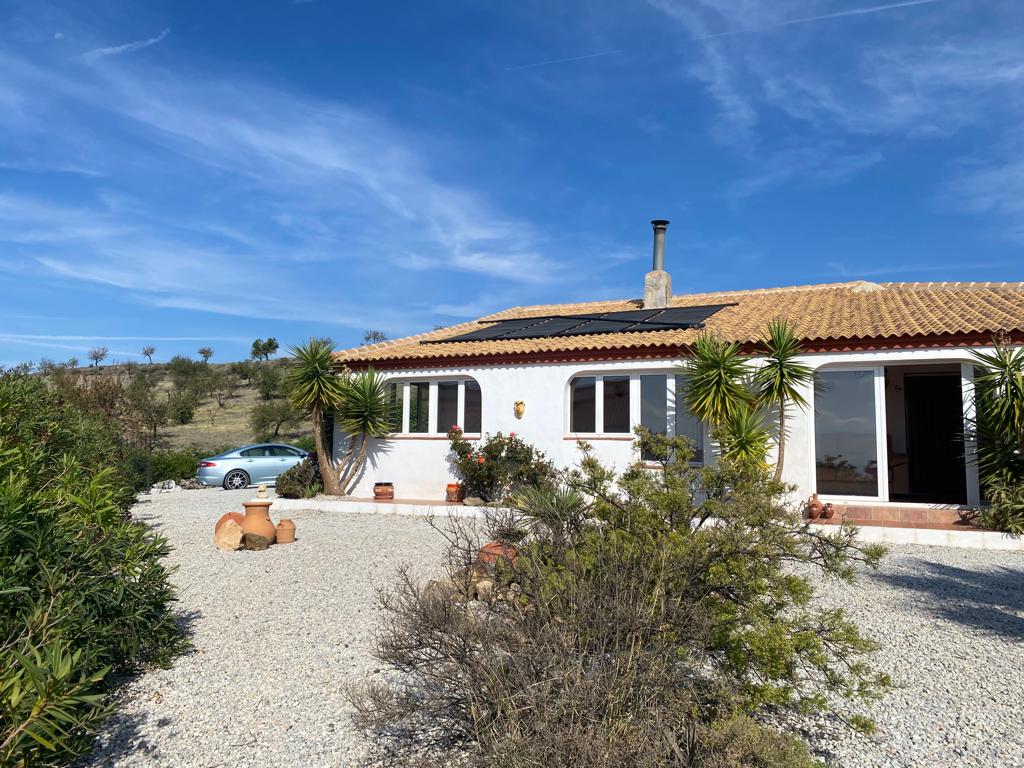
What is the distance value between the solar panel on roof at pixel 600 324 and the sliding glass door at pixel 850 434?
10.1ft

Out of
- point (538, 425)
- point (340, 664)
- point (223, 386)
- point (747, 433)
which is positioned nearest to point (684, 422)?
point (747, 433)

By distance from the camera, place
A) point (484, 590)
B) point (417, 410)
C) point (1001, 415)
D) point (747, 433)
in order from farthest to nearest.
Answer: point (417, 410) → point (747, 433) → point (1001, 415) → point (484, 590)

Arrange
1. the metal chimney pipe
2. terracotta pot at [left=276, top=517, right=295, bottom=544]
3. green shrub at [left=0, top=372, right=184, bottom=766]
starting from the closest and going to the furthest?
green shrub at [left=0, top=372, right=184, bottom=766]
terracotta pot at [left=276, top=517, right=295, bottom=544]
the metal chimney pipe

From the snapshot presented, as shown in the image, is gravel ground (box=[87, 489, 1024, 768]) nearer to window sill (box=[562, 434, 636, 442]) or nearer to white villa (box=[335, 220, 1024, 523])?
white villa (box=[335, 220, 1024, 523])

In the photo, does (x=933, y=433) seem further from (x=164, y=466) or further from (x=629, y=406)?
(x=164, y=466)

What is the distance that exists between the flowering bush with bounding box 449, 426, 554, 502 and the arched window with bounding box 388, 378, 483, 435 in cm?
151

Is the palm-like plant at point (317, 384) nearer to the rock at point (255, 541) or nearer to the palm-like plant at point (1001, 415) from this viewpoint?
the rock at point (255, 541)

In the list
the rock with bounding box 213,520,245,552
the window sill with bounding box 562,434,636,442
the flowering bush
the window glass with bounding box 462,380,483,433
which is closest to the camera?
the rock with bounding box 213,520,245,552

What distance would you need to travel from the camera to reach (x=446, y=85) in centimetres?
1616

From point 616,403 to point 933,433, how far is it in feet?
23.2

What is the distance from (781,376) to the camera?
1203cm

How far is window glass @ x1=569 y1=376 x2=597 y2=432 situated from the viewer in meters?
15.2

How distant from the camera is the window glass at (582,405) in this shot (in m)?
15.2

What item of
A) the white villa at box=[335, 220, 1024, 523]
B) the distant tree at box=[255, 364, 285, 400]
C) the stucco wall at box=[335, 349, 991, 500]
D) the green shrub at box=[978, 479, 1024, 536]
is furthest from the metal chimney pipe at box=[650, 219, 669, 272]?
the distant tree at box=[255, 364, 285, 400]
